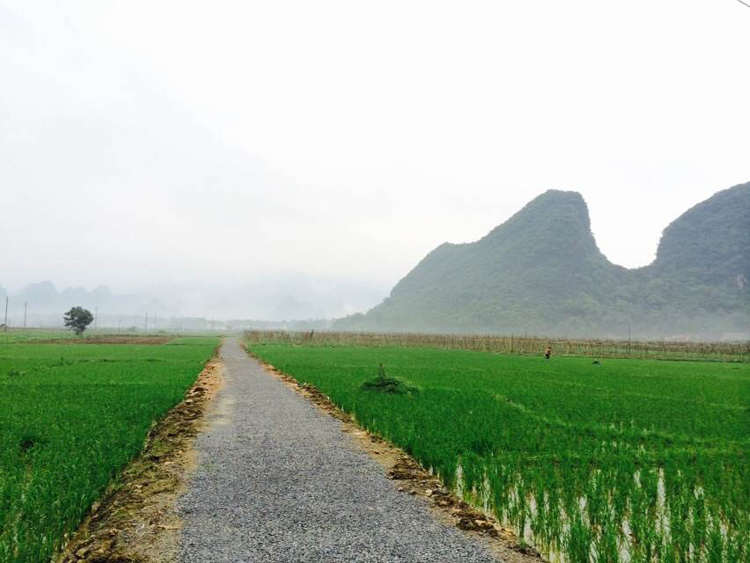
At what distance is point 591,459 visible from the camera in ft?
30.6

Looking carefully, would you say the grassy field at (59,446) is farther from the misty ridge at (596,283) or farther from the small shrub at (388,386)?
the misty ridge at (596,283)

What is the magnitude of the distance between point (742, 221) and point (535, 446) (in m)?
183

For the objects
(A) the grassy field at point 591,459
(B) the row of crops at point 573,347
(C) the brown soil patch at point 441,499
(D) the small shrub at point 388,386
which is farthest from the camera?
(B) the row of crops at point 573,347

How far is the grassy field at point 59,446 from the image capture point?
209 inches

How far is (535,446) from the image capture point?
1017 centimetres

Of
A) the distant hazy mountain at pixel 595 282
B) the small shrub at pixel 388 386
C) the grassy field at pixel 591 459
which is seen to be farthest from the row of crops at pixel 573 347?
the distant hazy mountain at pixel 595 282

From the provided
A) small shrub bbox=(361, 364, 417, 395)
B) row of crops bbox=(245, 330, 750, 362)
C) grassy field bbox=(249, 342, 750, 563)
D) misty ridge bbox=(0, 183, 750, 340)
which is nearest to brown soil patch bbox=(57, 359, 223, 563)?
grassy field bbox=(249, 342, 750, 563)

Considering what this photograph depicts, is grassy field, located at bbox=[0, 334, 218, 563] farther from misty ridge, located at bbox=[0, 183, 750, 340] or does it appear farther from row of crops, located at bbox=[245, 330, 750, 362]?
misty ridge, located at bbox=[0, 183, 750, 340]

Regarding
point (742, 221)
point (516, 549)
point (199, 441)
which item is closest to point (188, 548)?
point (516, 549)

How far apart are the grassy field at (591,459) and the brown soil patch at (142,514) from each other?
4.27 meters

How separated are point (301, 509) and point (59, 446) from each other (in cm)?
567

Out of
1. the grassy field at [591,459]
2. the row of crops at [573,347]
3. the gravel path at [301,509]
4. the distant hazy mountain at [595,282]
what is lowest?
the row of crops at [573,347]

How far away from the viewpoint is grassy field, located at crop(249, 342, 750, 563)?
5613 mm

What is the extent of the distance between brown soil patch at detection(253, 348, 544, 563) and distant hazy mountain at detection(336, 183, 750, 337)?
137 metres
